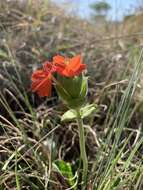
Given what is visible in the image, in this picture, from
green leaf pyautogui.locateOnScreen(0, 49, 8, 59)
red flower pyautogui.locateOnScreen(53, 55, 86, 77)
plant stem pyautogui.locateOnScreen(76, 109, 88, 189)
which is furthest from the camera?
green leaf pyautogui.locateOnScreen(0, 49, 8, 59)

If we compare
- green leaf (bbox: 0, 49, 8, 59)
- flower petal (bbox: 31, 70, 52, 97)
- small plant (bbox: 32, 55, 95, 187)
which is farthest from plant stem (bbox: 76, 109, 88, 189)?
green leaf (bbox: 0, 49, 8, 59)

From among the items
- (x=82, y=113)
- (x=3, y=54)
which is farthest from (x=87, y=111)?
(x=3, y=54)

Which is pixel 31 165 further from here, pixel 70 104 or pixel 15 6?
pixel 15 6

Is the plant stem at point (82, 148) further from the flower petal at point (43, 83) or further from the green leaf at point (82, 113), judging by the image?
the flower petal at point (43, 83)

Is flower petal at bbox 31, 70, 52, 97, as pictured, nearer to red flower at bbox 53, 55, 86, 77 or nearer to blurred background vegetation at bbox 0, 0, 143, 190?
red flower at bbox 53, 55, 86, 77

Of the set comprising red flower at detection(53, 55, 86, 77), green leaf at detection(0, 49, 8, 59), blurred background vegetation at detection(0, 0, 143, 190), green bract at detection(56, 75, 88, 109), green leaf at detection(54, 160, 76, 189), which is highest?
red flower at detection(53, 55, 86, 77)

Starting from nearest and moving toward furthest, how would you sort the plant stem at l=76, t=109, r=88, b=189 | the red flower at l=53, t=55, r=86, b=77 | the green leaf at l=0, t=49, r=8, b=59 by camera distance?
the red flower at l=53, t=55, r=86, b=77
the plant stem at l=76, t=109, r=88, b=189
the green leaf at l=0, t=49, r=8, b=59

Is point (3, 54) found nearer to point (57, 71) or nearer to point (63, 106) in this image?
point (63, 106)

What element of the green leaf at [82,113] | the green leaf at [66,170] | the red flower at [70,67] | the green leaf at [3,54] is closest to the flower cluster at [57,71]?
the red flower at [70,67]
